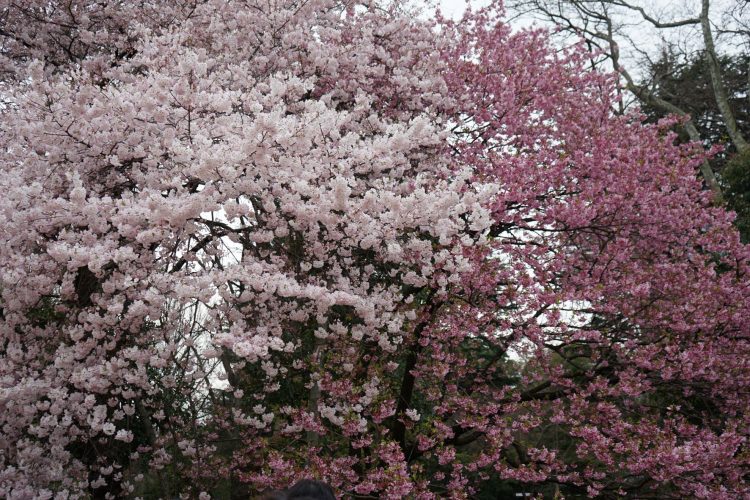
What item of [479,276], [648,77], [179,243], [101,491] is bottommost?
[101,491]

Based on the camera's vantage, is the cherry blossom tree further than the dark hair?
Yes

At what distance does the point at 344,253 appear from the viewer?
17.8ft

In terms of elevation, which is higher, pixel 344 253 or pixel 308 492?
pixel 344 253

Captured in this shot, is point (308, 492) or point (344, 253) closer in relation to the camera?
point (308, 492)

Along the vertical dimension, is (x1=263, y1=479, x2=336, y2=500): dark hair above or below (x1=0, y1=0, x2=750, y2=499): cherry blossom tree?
below

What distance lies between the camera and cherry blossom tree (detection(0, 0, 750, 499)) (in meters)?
4.86

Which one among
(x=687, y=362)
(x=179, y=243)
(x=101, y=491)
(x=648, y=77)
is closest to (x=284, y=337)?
(x=179, y=243)

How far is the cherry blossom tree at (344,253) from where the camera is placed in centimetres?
486

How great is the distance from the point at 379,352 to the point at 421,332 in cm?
50

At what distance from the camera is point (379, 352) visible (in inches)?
258

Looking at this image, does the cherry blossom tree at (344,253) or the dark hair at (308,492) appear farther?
the cherry blossom tree at (344,253)

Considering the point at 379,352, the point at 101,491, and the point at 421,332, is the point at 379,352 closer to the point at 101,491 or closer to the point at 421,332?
the point at 421,332

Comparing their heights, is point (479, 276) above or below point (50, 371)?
above

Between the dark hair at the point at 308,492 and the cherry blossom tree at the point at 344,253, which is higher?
the cherry blossom tree at the point at 344,253
